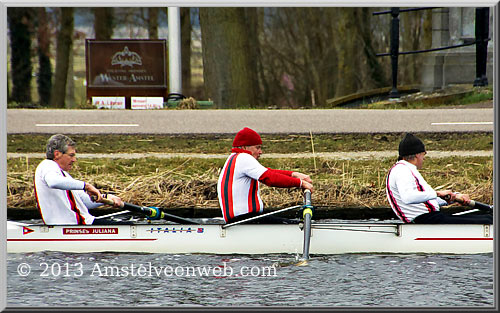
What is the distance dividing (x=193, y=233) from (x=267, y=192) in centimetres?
396

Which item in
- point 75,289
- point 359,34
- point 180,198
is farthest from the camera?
point 359,34

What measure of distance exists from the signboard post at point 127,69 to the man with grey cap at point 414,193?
35.8 feet

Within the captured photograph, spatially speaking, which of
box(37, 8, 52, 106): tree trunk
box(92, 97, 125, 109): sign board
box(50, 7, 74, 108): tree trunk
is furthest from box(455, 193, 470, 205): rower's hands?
box(37, 8, 52, 106): tree trunk

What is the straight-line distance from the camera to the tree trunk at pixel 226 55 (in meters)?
19.3

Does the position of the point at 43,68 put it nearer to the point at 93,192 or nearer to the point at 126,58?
the point at 126,58

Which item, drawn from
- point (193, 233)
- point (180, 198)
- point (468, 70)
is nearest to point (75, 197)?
point (193, 233)

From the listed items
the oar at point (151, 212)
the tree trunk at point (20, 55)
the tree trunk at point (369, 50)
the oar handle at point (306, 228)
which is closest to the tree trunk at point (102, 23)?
the tree trunk at point (20, 55)

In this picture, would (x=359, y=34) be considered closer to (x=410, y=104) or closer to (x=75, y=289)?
(x=410, y=104)

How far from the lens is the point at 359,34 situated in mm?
28828


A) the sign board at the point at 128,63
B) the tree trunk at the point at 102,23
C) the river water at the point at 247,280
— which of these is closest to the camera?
the river water at the point at 247,280

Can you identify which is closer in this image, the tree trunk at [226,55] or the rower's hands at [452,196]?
the rower's hands at [452,196]

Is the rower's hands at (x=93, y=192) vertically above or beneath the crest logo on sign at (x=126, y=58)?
beneath

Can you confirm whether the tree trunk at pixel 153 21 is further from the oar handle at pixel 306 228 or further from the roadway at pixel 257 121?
the oar handle at pixel 306 228

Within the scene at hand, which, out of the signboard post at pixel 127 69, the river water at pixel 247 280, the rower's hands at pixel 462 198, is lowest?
the river water at pixel 247 280
